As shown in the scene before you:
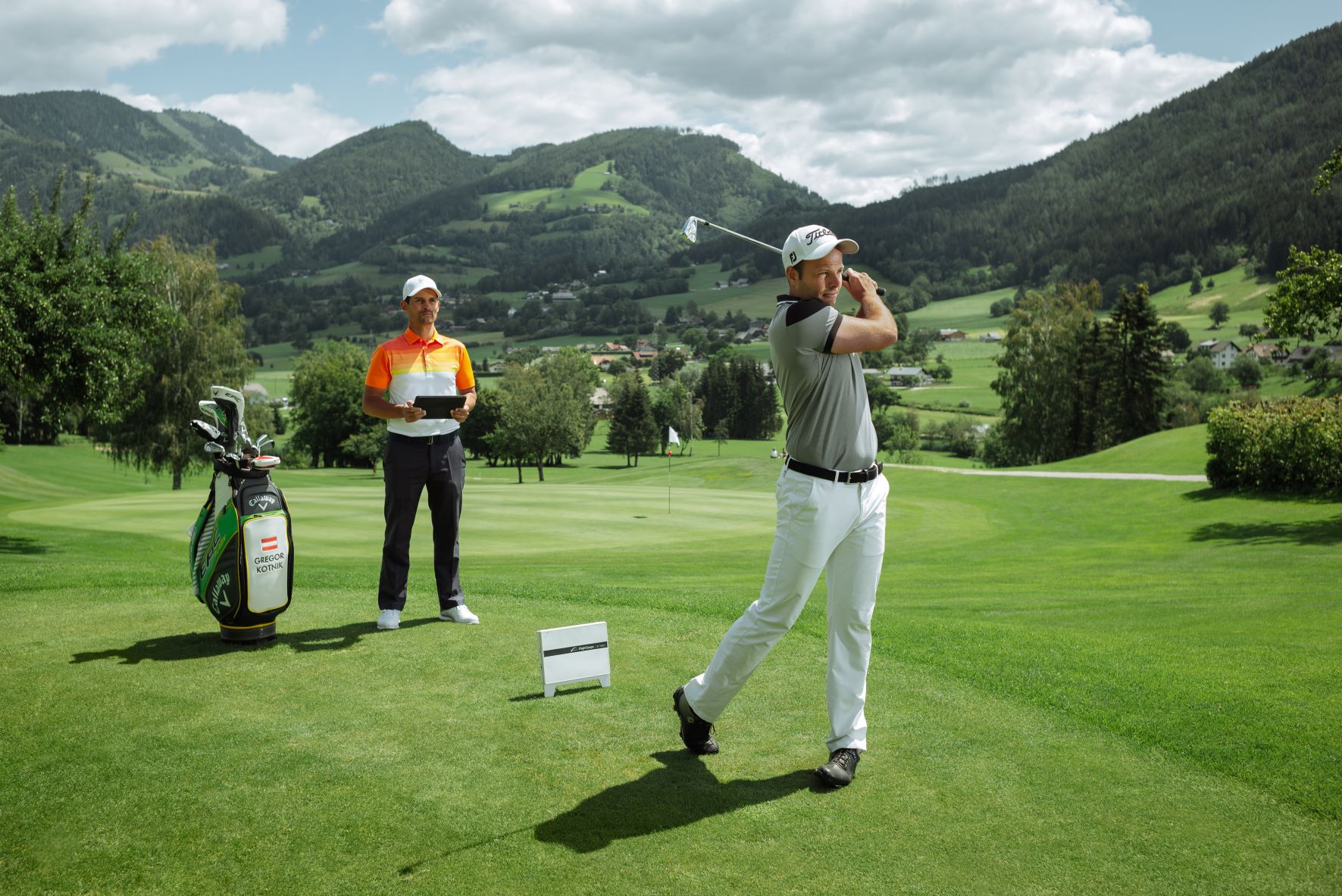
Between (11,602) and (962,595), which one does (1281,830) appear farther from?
(11,602)

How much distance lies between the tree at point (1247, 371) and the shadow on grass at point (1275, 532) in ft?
316

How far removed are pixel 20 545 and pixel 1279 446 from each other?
1098 inches

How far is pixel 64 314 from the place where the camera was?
52.7 ft

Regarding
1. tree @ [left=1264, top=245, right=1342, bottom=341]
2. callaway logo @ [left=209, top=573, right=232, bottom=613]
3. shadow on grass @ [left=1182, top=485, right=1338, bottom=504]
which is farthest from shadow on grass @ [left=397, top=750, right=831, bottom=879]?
shadow on grass @ [left=1182, top=485, right=1338, bottom=504]

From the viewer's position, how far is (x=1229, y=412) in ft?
90.2

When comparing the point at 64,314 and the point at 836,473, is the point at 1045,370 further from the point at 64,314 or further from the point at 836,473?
the point at 836,473

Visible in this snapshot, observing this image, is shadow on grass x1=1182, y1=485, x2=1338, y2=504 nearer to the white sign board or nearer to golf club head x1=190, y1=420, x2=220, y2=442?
the white sign board

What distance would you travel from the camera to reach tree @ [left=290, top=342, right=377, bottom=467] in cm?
8906

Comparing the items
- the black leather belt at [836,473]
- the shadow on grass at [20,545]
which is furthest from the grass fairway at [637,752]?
the shadow on grass at [20,545]

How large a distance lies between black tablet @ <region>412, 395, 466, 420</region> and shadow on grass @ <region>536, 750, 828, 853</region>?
3536mm

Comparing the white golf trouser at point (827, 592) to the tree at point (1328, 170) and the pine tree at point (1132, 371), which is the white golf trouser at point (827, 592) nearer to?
the tree at point (1328, 170)

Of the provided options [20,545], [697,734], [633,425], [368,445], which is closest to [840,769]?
[697,734]

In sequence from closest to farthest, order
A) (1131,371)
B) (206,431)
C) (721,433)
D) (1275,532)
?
(206,431) < (1275,532) < (1131,371) < (721,433)

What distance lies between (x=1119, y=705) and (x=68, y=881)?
5.35 m
